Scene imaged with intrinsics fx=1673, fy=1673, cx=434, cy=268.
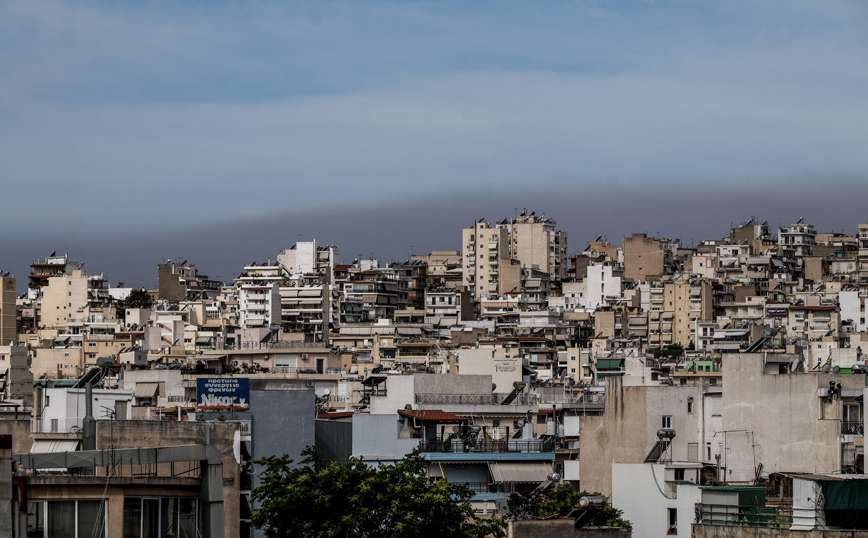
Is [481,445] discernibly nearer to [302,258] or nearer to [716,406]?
[716,406]

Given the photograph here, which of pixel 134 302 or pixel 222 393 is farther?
A: pixel 134 302

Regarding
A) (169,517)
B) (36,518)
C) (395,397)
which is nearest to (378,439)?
(395,397)

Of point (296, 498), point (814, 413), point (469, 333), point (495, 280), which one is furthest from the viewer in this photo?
point (495, 280)

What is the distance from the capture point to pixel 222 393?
130ft

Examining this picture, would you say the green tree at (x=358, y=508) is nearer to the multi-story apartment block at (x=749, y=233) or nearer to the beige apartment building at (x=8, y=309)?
the beige apartment building at (x=8, y=309)

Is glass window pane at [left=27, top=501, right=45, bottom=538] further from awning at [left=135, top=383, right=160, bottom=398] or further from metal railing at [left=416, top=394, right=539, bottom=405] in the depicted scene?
awning at [left=135, top=383, right=160, bottom=398]

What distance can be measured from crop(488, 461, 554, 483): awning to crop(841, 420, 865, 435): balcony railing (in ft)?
23.7

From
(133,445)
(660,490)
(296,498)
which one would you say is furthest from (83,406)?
(660,490)

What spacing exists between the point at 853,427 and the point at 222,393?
1469 cm

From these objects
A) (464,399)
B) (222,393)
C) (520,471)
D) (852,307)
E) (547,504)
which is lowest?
(547,504)

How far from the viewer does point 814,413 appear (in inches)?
1350

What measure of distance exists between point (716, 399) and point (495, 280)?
5029 inches

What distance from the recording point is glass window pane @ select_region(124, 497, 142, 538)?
17.6 m

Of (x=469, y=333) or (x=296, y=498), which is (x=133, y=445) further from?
(x=469, y=333)
